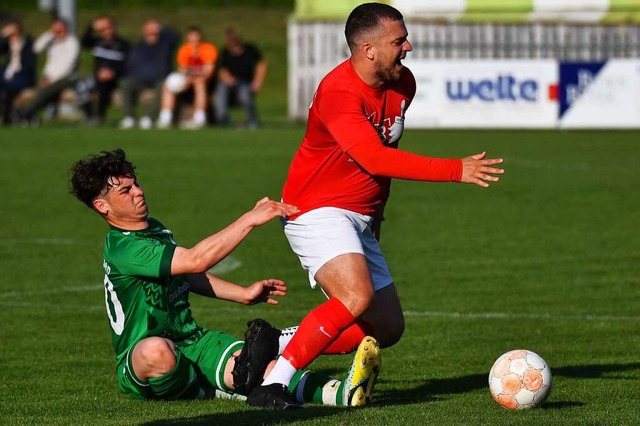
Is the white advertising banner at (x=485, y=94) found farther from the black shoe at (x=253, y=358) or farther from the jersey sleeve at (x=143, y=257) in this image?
the jersey sleeve at (x=143, y=257)

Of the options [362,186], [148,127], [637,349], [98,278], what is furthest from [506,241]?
[148,127]

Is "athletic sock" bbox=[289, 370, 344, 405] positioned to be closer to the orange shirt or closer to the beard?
the beard

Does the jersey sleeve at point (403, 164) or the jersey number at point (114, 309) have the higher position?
the jersey sleeve at point (403, 164)

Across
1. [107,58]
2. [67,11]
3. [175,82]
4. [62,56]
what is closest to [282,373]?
[175,82]

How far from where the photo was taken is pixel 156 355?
22.1ft

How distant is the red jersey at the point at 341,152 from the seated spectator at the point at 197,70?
21893 mm

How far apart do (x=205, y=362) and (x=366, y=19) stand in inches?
72.9

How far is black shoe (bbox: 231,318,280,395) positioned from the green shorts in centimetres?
14

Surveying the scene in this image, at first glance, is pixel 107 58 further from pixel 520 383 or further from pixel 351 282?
pixel 520 383

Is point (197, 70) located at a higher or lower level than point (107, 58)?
lower

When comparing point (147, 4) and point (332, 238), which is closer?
point (332, 238)

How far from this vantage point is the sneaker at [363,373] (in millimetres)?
6496

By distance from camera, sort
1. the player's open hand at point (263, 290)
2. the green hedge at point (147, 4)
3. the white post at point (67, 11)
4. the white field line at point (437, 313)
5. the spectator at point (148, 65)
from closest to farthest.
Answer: the player's open hand at point (263, 290)
the white field line at point (437, 313)
the spectator at point (148, 65)
the white post at point (67, 11)
the green hedge at point (147, 4)

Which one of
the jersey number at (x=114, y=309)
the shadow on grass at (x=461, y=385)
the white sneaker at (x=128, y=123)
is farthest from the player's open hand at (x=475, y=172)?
the white sneaker at (x=128, y=123)
